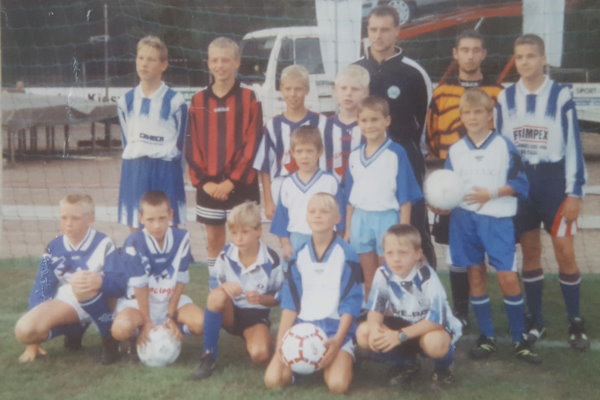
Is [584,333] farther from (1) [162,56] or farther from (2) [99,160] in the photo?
(2) [99,160]

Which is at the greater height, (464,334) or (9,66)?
(9,66)

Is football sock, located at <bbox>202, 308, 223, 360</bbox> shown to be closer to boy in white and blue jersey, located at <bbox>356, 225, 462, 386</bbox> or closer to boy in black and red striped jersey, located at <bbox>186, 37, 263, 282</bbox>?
boy in white and blue jersey, located at <bbox>356, 225, 462, 386</bbox>

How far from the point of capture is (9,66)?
1748 centimetres

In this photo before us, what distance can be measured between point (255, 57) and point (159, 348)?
292 inches

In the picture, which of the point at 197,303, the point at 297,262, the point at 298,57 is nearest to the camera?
the point at 297,262

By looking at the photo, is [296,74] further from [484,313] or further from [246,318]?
[484,313]

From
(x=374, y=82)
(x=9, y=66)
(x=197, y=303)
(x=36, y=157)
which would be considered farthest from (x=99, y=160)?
(x=374, y=82)

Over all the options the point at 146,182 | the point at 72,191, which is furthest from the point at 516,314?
→ the point at 72,191

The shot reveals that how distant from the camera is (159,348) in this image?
3562 millimetres

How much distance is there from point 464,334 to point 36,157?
9.99 metres

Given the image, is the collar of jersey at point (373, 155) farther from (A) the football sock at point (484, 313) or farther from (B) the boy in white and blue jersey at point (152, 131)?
(B) the boy in white and blue jersey at point (152, 131)

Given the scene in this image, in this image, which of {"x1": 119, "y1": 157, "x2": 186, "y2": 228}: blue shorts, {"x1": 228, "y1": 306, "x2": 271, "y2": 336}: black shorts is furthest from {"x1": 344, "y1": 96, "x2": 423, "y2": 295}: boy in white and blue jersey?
{"x1": 119, "y1": 157, "x2": 186, "y2": 228}: blue shorts

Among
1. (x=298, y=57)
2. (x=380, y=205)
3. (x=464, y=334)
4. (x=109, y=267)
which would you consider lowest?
(x=464, y=334)

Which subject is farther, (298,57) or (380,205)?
(298,57)
